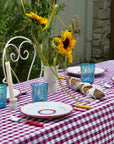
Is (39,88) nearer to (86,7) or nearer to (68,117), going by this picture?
(68,117)

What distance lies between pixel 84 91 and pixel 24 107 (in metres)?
0.40

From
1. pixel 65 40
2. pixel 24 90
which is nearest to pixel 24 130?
pixel 65 40

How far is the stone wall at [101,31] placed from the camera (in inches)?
221

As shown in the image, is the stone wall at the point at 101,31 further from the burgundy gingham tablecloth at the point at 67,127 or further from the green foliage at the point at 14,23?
the burgundy gingham tablecloth at the point at 67,127

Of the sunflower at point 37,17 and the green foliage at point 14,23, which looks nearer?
the sunflower at point 37,17

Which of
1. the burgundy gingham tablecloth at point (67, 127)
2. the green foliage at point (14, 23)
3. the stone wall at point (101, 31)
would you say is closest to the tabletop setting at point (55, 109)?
the burgundy gingham tablecloth at point (67, 127)

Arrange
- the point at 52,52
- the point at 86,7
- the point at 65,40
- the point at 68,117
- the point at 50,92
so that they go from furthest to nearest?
1. the point at 86,7
2. the point at 50,92
3. the point at 52,52
4. the point at 65,40
5. the point at 68,117

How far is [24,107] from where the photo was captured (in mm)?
1513

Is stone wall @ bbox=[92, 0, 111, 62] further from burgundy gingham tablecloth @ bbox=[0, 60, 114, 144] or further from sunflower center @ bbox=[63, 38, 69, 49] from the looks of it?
sunflower center @ bbox=[63, 38, 69, 49]

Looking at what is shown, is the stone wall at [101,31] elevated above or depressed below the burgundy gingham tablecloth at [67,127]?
above

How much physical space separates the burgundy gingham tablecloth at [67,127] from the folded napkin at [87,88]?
0.03m

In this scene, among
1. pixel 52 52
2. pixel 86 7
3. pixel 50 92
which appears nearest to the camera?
pixel 52 52

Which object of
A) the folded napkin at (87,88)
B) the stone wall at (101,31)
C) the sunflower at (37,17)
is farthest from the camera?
the stone wall at (101,31)

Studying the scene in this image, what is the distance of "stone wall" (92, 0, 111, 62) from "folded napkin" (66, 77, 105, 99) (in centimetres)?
389
